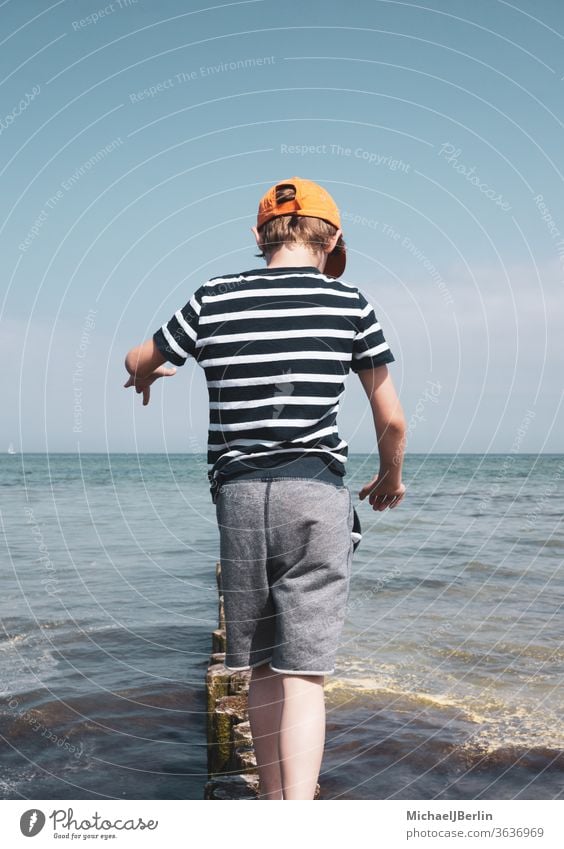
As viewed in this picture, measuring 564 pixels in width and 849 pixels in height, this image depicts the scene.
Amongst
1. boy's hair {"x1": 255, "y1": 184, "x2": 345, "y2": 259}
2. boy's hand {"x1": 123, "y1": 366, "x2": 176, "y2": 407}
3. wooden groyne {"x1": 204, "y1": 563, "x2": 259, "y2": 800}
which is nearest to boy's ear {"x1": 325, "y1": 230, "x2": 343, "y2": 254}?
boy's hair {"x1": 255, "y1": 184, "x2": 345, "y2": 259}

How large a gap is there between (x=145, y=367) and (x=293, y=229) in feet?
2.50

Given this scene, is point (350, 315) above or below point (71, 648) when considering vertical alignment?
above

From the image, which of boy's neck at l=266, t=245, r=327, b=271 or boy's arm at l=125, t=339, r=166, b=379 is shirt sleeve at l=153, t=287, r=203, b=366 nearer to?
boy's arm at l=125, t=339, r=166, b=379

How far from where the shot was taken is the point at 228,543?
296 centimetres

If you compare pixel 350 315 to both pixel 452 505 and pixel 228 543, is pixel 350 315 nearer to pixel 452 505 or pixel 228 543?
pixel 228 543

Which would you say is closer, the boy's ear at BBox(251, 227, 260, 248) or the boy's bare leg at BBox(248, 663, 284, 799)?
the boy's bare leg at BBox(248, 663, 284, 799)

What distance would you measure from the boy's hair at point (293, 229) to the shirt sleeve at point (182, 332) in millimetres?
351

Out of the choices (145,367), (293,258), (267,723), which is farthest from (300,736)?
(293,258)

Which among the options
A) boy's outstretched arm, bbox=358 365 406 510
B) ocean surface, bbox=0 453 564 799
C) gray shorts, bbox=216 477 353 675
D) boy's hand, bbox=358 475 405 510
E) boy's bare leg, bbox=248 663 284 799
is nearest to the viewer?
gray shorts, bbox=216 477 353 675

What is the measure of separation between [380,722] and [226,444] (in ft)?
12.7

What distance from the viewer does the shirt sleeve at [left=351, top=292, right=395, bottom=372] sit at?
3.06 m

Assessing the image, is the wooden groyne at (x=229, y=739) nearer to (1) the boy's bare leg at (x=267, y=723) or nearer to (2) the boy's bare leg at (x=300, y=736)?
(1) the boy's bare leg at (x=267, y=723)

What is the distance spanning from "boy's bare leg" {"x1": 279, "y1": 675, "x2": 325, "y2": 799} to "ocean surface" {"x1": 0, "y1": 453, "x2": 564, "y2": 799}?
2.16 meters
